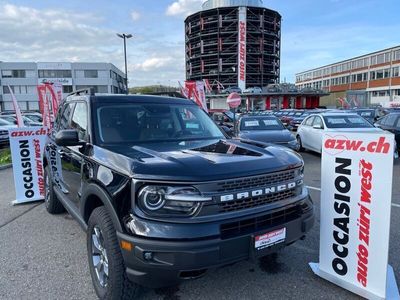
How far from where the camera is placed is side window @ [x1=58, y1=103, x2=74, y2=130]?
4.47m

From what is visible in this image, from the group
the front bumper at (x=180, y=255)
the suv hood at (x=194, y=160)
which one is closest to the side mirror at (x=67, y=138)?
the suv hood at (x=194, y=160)

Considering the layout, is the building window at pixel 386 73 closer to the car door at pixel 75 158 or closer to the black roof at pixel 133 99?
the black roof at pixel 133 99

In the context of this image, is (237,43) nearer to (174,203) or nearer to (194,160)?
(194,160)

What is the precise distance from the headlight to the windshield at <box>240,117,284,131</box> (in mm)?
9335

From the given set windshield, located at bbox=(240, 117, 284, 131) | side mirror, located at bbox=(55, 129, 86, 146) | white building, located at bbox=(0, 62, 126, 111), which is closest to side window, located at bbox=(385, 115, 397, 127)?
windshield, located at bbox=(240, 117, 284, 131)

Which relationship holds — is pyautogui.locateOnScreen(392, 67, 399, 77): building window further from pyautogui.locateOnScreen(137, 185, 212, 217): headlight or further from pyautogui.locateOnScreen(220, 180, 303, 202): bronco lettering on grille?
pyautogui.locateOnScreen(137, 185, 212, 217): headlight

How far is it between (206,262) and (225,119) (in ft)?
61.4

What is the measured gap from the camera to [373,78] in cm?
7944

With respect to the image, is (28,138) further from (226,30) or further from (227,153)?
(226,30)

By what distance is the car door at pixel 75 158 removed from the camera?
3.55 metres

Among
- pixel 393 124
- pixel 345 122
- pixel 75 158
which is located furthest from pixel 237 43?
pixel 75 158

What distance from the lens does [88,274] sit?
352 centimetres

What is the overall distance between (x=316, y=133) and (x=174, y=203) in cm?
1010

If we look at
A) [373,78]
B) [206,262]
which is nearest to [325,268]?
[206,262]
